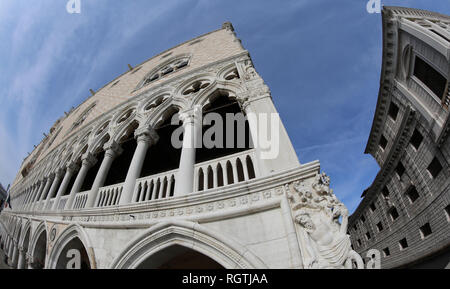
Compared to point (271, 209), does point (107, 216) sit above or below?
above

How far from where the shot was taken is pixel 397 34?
1129cm

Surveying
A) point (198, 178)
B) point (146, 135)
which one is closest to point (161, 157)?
point (146, 135)

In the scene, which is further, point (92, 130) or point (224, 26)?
point (224, 26)

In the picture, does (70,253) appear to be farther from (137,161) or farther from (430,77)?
(430,77)

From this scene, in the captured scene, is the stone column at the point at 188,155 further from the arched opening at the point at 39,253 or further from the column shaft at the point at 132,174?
the arched opening at the point at 39,253

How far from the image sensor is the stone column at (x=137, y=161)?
13.3 feet

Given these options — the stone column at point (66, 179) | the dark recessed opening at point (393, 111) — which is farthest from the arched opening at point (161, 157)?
the dark recessed opening at point (393, 111)

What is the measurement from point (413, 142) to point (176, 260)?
48.2 ft

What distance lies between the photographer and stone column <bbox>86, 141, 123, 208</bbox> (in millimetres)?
4776

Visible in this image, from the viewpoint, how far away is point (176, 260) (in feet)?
11.5

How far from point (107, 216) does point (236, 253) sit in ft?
9.33

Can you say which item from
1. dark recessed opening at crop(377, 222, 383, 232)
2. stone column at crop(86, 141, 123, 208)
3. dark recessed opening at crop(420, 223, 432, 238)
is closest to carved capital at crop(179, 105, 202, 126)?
stone column at crop(86, 141, 123, 208)
